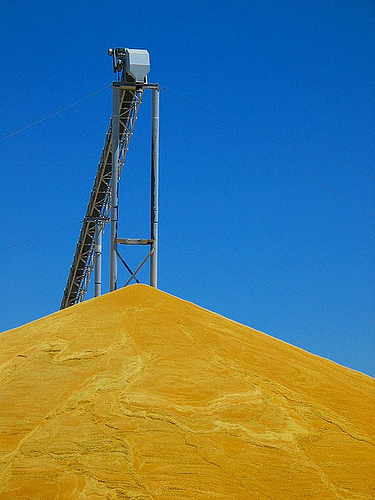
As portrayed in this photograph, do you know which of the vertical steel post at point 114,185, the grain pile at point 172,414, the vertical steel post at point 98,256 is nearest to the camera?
the grain pile at point 172,414

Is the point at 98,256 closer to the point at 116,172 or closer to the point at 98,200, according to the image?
the point at 98,200

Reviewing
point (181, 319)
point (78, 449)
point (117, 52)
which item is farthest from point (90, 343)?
point (117, 52)

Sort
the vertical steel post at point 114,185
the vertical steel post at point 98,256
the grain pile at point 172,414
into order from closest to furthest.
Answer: the grain pile at point 172,414, the vertical steel post at point 114,185, the vertical steel post at point 98,256

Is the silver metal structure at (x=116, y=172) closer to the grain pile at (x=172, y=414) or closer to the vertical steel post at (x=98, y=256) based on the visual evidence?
the vertical steel post at (x=98, y=256)

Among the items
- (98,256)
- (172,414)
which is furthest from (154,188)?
(98,256)

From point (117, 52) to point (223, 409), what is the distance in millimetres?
15487

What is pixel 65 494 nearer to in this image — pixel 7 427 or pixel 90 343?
pixel 7 427

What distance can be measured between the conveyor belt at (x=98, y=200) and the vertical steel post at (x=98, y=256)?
16.1 inches

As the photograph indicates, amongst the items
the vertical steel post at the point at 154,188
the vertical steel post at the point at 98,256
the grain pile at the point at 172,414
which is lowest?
the grain pile at the point at 172,414

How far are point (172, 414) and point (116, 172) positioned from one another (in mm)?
10847

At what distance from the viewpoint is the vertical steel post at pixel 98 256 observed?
31031mm

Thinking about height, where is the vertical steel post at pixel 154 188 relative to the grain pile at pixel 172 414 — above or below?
above

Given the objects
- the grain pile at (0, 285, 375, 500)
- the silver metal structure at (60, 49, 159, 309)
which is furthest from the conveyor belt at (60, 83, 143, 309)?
the grain pile at (0, 285, 375, 500)

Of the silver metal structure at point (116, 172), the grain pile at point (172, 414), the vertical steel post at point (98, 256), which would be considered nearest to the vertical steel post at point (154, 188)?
the silver metal structure at point (116, 172)
